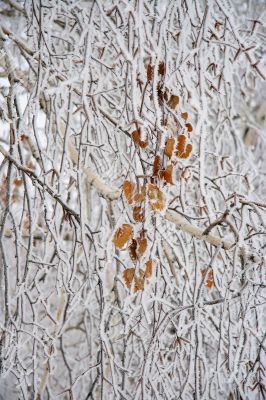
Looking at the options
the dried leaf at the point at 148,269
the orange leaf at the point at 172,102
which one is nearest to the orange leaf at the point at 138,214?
the dried leaf at the point at 148,269

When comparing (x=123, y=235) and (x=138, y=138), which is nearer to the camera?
(x=138, y=138)

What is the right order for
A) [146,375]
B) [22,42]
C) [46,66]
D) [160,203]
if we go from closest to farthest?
[160,203] → [146,375] → [46,66] → [22,42]

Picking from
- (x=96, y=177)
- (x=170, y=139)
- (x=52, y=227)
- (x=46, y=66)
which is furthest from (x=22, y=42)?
(x=170, y=139)

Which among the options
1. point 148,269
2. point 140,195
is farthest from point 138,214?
point 148,269

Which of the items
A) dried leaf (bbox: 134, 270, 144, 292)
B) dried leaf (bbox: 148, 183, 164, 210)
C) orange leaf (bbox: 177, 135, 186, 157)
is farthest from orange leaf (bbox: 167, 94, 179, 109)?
dried leaf (bbox: 134, 270, 144, 292)

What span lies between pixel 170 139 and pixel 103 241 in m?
0.87

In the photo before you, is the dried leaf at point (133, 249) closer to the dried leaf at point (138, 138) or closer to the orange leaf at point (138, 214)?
the orange leaf at point (138, 214)

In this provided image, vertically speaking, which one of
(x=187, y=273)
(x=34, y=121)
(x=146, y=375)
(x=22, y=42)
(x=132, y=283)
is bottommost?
(x=146, y=375)

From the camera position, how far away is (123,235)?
1.24 m

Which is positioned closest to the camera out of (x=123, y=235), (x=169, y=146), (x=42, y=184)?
(x=169, y=146)

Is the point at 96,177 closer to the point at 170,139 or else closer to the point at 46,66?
the point at 46,66

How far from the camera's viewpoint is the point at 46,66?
156 cm

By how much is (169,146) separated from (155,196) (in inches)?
5.7

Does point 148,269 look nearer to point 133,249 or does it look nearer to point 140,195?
point 133,249
